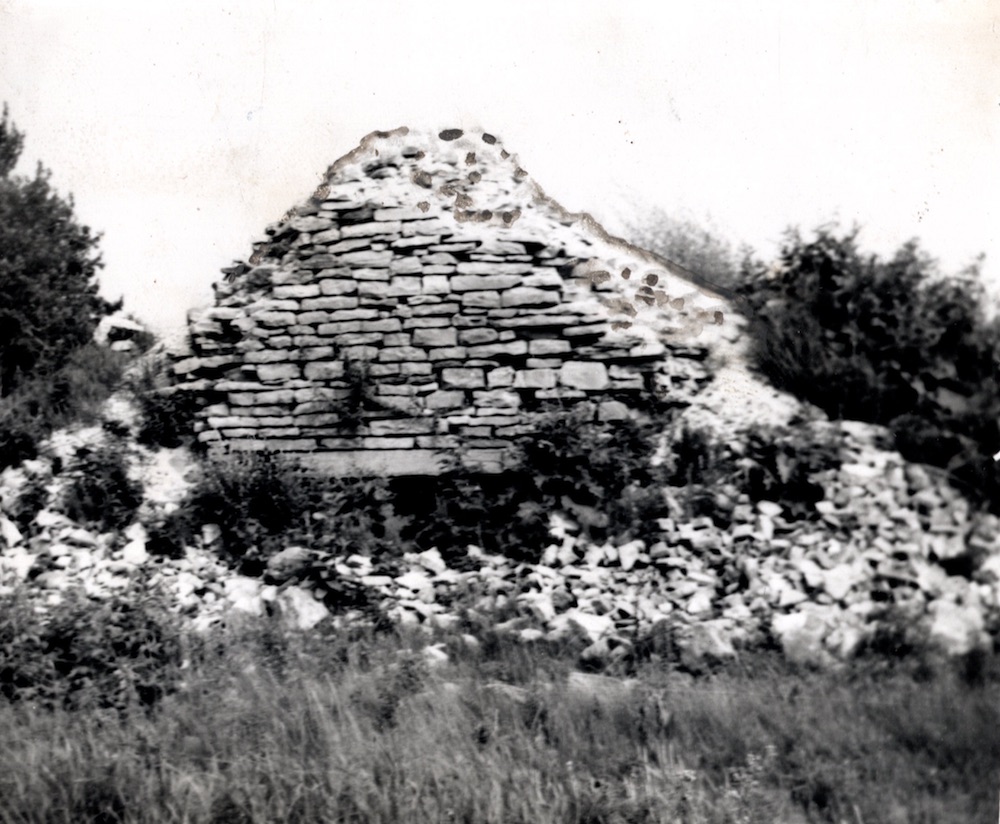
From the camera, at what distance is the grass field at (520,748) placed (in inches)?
131

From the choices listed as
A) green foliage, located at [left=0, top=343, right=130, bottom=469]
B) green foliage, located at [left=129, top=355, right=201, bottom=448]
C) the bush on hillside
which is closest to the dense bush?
the bush on hillside

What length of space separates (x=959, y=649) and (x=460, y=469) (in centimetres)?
295

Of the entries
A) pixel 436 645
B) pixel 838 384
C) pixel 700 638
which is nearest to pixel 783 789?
pixel 700 638

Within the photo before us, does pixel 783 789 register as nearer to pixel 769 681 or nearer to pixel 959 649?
pixel 769 681

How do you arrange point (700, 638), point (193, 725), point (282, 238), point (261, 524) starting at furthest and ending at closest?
point (282, 238)
point (261, 524)
point (700, 638)
point (193, 725)

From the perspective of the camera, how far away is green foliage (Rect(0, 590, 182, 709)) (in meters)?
4.15

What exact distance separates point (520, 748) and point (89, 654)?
233 centimetres

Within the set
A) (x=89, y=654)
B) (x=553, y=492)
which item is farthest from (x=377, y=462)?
(x=89, y=654)

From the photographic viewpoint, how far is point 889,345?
4.76 metres

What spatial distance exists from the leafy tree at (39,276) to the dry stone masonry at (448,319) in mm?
1255

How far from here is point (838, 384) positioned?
A: 491 centimetres

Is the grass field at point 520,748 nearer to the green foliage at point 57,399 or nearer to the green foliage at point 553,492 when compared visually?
the green foliage at point 553,492

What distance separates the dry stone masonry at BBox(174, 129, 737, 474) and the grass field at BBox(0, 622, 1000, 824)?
1751 mm

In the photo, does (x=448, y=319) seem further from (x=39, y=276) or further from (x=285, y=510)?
(x=39, y=276)
